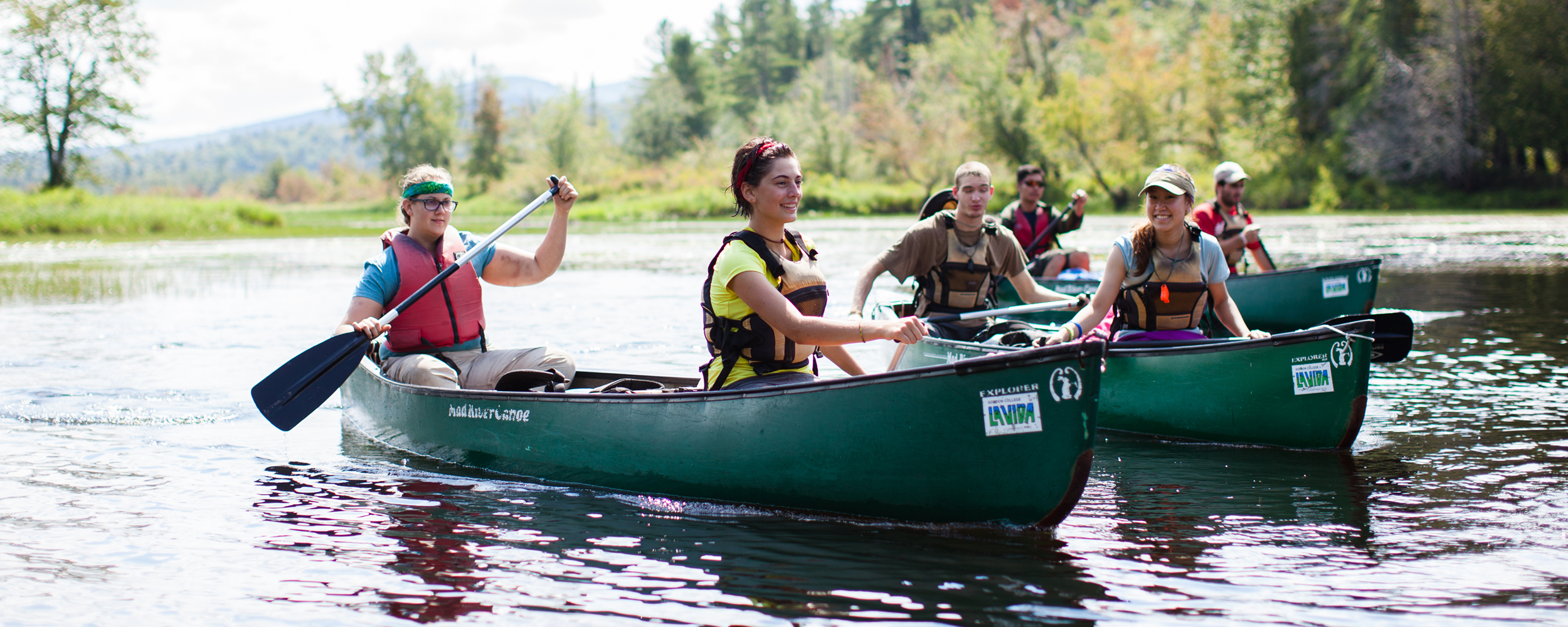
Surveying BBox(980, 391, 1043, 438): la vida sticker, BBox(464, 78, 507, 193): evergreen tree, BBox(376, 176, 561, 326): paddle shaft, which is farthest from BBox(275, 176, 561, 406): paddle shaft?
BBox(464, 78, 507, 193): evergreen tree

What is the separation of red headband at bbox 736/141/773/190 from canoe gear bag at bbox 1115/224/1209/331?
93.5 inches

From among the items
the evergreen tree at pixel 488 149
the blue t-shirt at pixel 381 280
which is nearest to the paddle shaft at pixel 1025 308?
the blue t-shirt at pixel 381 280

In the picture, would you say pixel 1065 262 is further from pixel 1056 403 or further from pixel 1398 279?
pixel 1398 279

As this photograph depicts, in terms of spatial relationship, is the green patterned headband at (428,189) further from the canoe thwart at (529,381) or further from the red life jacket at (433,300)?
the canoe thwart at (529,381)

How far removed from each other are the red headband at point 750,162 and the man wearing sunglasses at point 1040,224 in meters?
5.39

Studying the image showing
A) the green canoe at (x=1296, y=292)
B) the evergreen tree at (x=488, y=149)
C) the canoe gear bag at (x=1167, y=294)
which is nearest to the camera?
the canoe gear bag at (x=1167, y=294)

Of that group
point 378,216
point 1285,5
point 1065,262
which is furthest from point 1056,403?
point 378,216

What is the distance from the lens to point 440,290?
5473 millimetres

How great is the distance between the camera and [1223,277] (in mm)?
5406

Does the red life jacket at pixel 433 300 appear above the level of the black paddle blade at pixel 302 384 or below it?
above

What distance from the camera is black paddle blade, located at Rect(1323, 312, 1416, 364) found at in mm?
5734

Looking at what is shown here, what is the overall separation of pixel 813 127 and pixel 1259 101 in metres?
18.3

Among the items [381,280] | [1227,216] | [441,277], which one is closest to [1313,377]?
[1227,216]

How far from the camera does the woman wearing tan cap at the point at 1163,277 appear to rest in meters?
5.10
